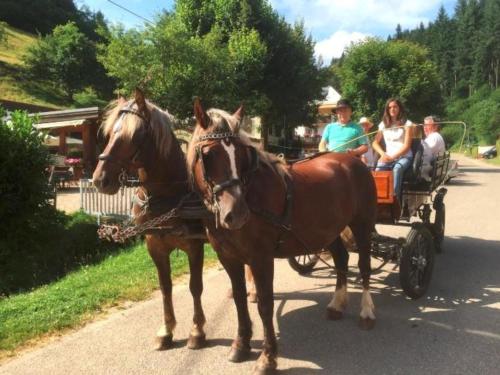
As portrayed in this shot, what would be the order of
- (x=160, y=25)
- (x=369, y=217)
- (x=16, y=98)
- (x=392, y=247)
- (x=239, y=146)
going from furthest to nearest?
1. (x=16, y=98)
2. (x=160, y=25)
3. (x=392, y=247)
4. (x=369, y=217)
5. (x=239, y=146)

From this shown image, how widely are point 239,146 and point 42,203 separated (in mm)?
7882

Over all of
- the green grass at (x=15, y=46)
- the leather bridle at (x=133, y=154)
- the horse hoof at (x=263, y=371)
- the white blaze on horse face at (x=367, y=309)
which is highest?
the green grass at (x=15, y=46)

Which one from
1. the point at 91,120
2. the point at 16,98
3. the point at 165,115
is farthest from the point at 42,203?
the point at 16,98

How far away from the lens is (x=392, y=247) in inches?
213

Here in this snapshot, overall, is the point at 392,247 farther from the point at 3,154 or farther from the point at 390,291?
the point at 3,154

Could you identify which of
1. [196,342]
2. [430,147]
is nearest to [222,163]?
[196,342]

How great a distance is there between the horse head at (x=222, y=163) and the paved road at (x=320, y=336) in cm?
148

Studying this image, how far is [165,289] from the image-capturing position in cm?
416

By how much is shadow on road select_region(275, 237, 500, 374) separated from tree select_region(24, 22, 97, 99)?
44.0 m

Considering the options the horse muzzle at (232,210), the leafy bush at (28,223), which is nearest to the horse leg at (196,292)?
the horse muzzle at (232,210)

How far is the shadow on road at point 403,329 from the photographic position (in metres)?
3.69

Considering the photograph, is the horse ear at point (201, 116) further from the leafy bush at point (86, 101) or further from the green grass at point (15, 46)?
the green grass at point (15, 46)

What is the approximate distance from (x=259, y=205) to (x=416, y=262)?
2.75m

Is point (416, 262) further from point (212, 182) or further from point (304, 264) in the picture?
point (212, 182)
